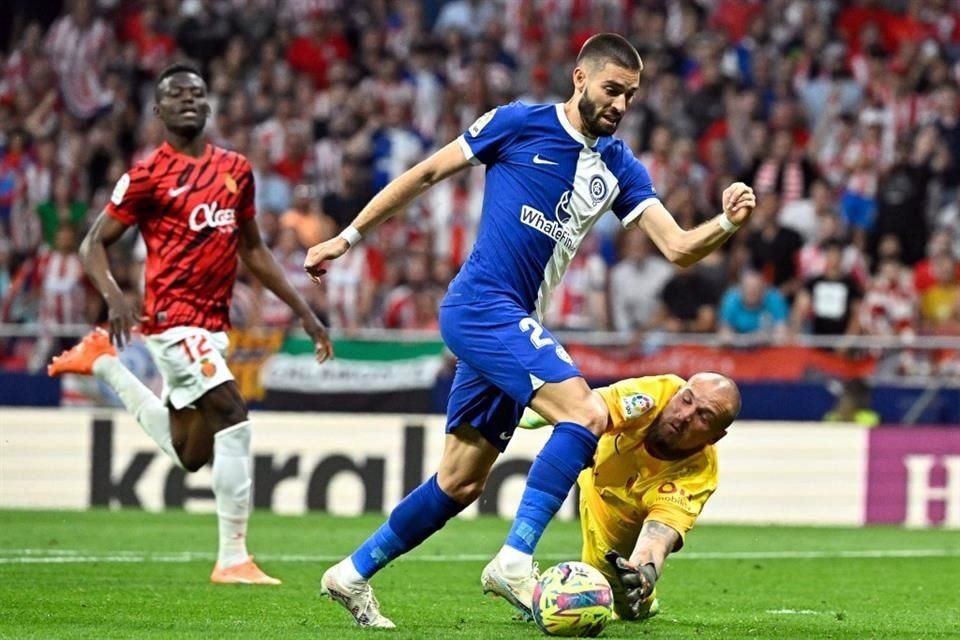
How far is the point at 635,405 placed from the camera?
825 cm

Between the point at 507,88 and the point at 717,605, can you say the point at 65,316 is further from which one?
the point at 717,605

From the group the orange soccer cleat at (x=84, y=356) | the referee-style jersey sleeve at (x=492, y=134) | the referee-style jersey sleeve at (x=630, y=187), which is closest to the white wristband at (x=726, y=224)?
the referee-style jersey sleeve at (x=630, y=187)

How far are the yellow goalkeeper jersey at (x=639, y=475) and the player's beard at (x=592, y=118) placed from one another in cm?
129

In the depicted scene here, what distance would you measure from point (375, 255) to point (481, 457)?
459 inches

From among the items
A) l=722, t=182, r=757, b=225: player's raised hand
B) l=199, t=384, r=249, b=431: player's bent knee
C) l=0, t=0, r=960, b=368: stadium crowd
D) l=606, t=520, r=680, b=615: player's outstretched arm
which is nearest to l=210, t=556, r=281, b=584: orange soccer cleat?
l=199, t=384, r=249, b=431: player's bent knee

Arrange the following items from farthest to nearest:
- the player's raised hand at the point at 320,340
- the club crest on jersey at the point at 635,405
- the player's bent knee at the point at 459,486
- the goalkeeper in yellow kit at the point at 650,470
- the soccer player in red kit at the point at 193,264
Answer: the player's raised hand at the point at 320,340 → the soccer player in red kit at the point at 193,264 → the club crest on jersey at the point at 635,405 → the goalkeeper in yellow kit at the point at 650,470 → the player's bent knee at the point at 459,486

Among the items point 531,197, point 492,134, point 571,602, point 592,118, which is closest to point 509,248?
point 531,197

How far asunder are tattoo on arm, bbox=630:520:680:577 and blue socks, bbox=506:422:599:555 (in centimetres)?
93

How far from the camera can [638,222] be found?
7.98m

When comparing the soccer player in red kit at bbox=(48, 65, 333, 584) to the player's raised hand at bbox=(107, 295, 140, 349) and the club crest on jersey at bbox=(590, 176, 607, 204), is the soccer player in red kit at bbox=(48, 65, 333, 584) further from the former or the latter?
the club crest on jersey at bbox=(590, 176, 607, 204)

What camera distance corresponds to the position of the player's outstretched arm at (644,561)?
738 centimetres

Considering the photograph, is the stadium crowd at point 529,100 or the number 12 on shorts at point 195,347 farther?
the stadium crowd at point 529,100

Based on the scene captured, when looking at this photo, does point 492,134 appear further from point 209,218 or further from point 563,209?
point 209,218

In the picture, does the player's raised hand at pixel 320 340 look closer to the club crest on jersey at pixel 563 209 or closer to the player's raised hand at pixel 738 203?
the club crest on jersey at pixel 563 209
